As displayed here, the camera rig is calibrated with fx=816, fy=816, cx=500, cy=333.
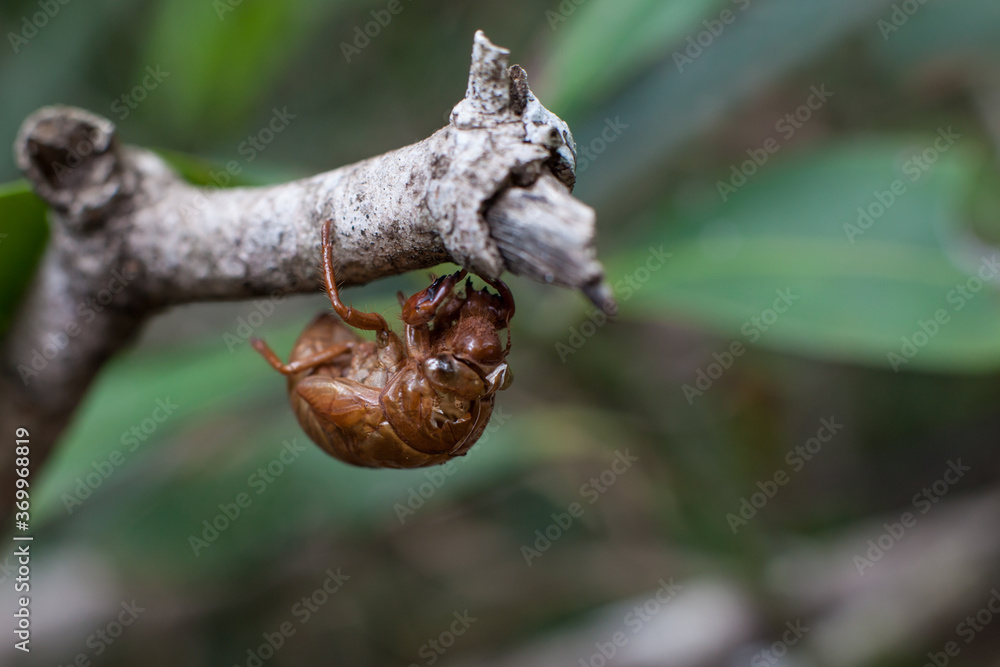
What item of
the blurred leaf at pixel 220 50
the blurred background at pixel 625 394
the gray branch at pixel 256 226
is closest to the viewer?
the gray branch at pixel 256 226

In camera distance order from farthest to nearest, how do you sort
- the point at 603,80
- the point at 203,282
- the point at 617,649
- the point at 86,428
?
the point at 617,649 < the point at 86,428 < the point at 603,80 < the point at 203,282

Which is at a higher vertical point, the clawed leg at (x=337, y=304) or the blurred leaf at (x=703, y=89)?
the blurred leaf at (x=703, y=89)

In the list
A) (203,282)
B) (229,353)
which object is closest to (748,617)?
(229,353)

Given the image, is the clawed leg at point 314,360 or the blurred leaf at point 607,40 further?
the blurred leaf at point 607,40

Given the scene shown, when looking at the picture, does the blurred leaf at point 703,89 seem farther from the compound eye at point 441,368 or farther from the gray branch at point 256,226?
the gray branch at point 256,226

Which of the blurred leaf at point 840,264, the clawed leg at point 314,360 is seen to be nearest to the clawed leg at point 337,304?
the clawed leg at point 314,360

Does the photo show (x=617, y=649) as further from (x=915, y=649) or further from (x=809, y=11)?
(x=809, y=11)

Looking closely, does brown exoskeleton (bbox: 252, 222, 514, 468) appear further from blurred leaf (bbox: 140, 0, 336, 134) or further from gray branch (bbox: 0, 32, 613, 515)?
blurred leaf (bbox: 140, 0, 336, 134)
